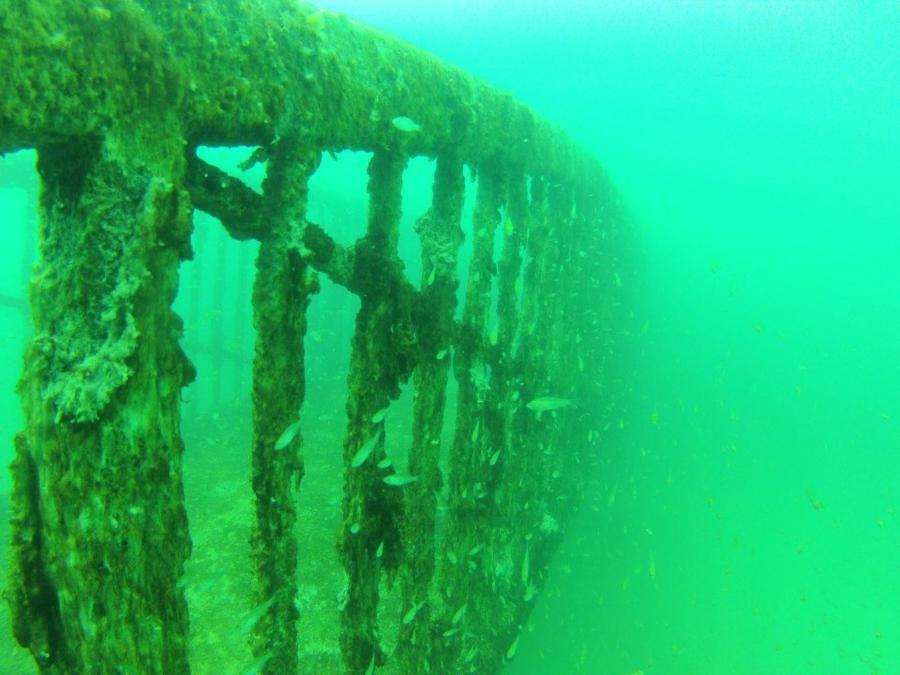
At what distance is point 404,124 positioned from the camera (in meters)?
3.30

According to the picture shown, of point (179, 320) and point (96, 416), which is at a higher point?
point (179, 320)

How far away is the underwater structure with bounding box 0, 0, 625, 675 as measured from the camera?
180 cm

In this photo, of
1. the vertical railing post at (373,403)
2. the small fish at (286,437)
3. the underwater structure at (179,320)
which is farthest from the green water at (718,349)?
the small fish at (286,437)

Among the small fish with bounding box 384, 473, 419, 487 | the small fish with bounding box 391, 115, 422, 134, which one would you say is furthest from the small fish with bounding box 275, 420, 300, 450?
the small fish with bounding box 391, 115, 422, 134

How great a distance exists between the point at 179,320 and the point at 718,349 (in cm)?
3378

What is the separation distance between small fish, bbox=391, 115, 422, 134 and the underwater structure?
2 centimetres

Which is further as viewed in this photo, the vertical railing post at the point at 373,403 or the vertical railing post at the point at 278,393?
the vertical railing post at the point at 373,403

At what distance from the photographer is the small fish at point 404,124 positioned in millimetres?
3260

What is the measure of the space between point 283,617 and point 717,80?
178 ft

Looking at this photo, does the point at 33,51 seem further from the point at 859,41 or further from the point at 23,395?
the point at 859,41

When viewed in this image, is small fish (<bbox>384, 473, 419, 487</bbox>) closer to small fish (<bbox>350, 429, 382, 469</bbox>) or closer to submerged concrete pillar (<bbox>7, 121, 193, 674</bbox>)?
small fish (<bbox>350, 429, 382, 469</bbox>)

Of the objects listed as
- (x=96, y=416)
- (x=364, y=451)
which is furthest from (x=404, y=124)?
(x=96, y=416)

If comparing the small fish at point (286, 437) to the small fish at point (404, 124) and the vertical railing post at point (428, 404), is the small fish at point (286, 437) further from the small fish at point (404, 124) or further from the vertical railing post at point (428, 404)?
Result: the small fish at point (404, 124)

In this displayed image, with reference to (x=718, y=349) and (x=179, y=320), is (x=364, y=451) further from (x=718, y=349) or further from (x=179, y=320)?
(x=718, y=349)
